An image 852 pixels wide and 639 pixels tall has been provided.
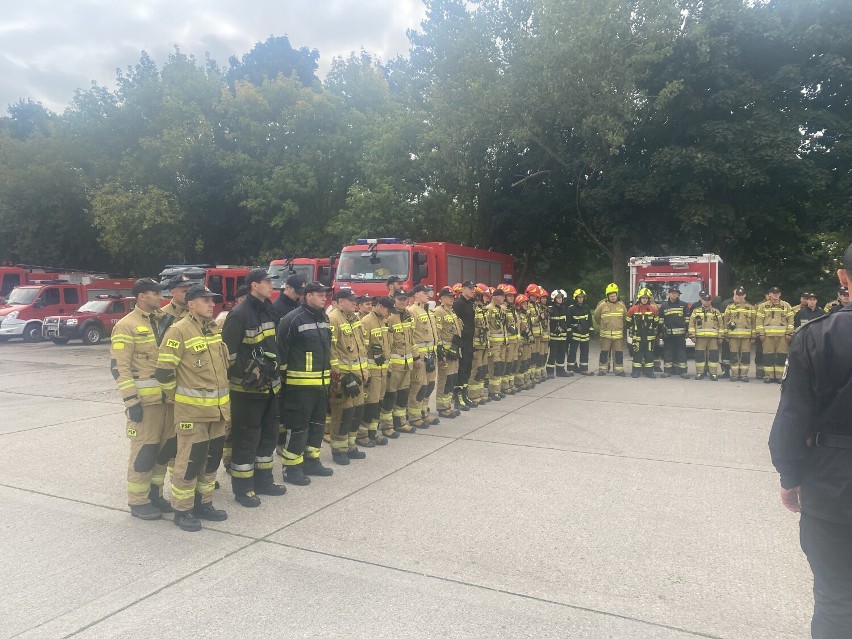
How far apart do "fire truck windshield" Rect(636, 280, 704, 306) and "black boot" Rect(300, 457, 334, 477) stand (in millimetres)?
11326

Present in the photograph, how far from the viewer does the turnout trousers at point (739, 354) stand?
503 inches

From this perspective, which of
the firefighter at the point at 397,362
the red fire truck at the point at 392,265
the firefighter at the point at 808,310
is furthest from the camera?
the red fire truck at the point at 392,265

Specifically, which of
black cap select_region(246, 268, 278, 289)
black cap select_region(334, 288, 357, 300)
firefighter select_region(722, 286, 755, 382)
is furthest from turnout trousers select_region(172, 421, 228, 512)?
firefighter select_region(722, 286, 755, 382)

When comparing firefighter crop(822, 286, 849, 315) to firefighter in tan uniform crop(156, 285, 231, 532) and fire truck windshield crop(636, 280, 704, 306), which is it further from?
fire truck windshield crop(636, 280, 704, 306)

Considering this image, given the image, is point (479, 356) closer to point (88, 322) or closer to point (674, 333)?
point (674, 333)

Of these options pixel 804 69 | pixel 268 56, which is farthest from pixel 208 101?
pixel 804 69

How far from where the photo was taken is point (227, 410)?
16.0 feet

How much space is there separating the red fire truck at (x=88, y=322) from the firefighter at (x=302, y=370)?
1773 centimetres

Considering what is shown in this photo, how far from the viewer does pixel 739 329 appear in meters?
12.8

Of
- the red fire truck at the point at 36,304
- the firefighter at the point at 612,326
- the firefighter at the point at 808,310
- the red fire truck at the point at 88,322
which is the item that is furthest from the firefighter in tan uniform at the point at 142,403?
the red fire truck at the point at 36,304

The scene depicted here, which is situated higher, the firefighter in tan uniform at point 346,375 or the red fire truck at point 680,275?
the red fire truck at point 680,275

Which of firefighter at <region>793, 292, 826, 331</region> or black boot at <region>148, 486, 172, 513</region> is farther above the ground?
firefighter at <region>793, 292, 826, 331</region>

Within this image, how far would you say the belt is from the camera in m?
2.45

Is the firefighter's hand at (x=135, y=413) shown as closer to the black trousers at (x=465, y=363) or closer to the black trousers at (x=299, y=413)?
the black trousers at (x=299, y=413)
